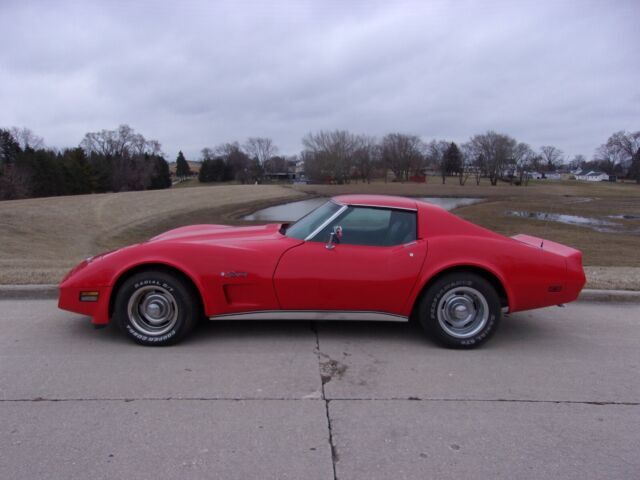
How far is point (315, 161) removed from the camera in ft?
331

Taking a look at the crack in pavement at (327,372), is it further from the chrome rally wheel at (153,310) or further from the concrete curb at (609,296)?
the concrete curb at (609,296)

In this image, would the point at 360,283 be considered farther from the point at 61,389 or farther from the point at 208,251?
the point at 61,389

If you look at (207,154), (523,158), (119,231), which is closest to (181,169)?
(207,154)

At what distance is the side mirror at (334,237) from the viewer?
3.99 m

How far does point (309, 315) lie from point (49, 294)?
3.30m

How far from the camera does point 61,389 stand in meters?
3.17

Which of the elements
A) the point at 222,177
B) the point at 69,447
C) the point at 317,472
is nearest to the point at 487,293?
the point at 317,472

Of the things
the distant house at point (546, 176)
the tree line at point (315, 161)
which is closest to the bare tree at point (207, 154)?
the tree line at point (315, 161)

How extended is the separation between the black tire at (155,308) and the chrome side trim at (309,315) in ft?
0.85

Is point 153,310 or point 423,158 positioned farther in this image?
point 423,158

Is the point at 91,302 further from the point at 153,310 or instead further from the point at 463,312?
the point at 463,312

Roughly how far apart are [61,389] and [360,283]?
7.64 ft

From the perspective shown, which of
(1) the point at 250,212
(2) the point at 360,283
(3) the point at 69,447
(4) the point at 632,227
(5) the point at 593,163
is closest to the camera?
(3) the point at 69,447

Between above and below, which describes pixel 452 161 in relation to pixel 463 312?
above
